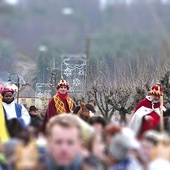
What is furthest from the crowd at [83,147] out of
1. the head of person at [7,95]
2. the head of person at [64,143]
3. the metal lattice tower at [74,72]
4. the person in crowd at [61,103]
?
the metal lattice tower at [74,72]

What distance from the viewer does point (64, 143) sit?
6.43 m

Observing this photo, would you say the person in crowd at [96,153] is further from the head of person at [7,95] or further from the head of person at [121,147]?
the head of person at [7,95]

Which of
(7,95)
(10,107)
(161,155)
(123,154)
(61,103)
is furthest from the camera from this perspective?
(61,103)

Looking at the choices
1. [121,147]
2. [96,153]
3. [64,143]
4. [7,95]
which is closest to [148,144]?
[121,147]

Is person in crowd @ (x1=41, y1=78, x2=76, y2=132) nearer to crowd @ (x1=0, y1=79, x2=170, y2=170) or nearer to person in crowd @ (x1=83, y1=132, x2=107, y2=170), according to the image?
crowd @ (x1=0, y1=79, x2=170, y2=170)

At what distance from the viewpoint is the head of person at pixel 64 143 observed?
6.37 meters

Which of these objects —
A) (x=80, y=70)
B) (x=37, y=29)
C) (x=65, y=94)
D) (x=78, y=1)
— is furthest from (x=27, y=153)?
(x=80, y=70)

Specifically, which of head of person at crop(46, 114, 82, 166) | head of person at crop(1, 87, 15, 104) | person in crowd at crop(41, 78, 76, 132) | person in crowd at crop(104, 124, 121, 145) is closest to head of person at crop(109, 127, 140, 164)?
person in crowd at crop(104, 124, 121, 145)

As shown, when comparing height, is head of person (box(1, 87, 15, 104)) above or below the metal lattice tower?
below

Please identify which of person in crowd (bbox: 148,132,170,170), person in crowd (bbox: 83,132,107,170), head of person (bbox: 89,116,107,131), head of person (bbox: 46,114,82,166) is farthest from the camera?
head of person (bbox: 89,116,107,131)

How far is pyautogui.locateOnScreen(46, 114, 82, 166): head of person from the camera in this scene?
6.37m

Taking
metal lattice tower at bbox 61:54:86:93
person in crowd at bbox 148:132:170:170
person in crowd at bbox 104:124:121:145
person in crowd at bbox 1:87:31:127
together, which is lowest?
person in crowd at bbox 148:132:170:170

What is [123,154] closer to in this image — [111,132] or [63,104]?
[111,132]

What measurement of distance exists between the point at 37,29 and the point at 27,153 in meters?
6.43
